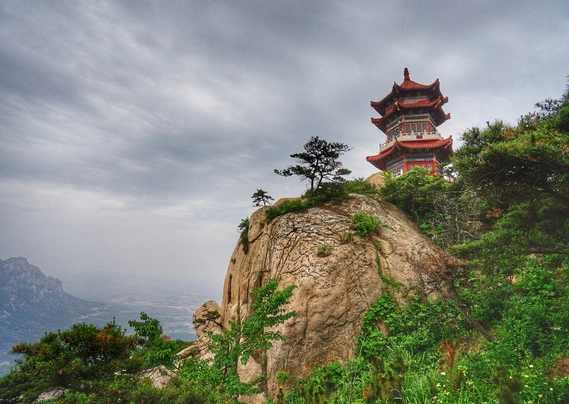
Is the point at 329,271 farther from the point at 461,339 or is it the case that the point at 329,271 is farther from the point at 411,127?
the point at 411,127

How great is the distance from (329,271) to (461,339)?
3.99m

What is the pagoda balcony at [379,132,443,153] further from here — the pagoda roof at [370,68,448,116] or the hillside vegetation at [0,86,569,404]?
the hillside vegetation at [0,86,569,404]

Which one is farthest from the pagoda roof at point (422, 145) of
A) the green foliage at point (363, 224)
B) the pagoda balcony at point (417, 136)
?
the green foliage at point (363, 224)

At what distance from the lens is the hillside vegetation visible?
475cm

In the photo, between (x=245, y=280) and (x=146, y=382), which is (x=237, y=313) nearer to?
(x=245, y=280)

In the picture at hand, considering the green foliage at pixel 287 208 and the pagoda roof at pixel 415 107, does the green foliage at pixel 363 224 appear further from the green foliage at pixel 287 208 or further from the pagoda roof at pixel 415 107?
the pagoda roof at pixel 415 107

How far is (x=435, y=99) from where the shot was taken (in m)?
24.3

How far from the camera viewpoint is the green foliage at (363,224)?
34.0ft

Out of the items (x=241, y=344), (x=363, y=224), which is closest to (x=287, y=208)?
(x=363, y=224)

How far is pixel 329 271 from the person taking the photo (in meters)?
9.33

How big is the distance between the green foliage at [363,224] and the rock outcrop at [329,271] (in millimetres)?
201

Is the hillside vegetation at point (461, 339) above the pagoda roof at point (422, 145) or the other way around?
the other way around

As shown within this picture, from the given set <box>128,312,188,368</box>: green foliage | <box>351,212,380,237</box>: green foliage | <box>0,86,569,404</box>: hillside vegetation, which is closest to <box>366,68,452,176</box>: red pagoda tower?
<box>351,212,380,237</box>: green foliage

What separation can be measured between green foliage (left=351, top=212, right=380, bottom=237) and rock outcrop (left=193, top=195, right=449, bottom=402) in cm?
20
